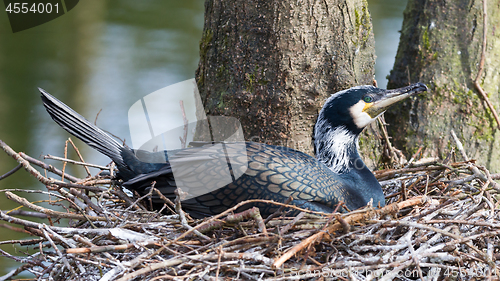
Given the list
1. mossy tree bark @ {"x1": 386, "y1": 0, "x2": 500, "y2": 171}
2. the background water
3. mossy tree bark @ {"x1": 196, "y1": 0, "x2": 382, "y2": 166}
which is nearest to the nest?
mossy tree bark @ {"x1": 196, "y1": 0, "x2": 382, "y2": 166}

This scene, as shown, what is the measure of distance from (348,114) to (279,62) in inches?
17.9

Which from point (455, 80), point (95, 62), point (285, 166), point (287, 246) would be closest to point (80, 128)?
point (285, 166)

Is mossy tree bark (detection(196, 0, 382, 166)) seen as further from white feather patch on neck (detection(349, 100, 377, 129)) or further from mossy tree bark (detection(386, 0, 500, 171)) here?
mossy tree bark (detection(386, 0, 500, 171))

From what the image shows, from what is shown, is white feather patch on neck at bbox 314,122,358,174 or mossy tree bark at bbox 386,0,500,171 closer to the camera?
white feather patch on neck at bbox 314,122,358,174

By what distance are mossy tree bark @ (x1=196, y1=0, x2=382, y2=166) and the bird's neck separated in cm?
12

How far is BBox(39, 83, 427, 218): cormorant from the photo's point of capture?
1.97 meters

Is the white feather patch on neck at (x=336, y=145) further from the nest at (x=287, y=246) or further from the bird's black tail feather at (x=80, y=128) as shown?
the bird's black tail feather at (x=80, y=128)

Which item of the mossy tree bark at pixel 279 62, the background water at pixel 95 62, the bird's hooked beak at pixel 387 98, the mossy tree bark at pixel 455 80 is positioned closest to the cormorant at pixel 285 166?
the bird's hooked beak at pixel 387 98

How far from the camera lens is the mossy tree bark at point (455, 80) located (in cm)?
304

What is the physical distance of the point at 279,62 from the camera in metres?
2.43

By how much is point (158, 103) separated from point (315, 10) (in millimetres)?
1185

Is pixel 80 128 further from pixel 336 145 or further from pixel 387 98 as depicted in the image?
pixel 387 98

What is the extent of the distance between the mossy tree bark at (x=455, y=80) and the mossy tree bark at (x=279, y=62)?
83cm

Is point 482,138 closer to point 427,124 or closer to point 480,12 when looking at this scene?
point 427,124
